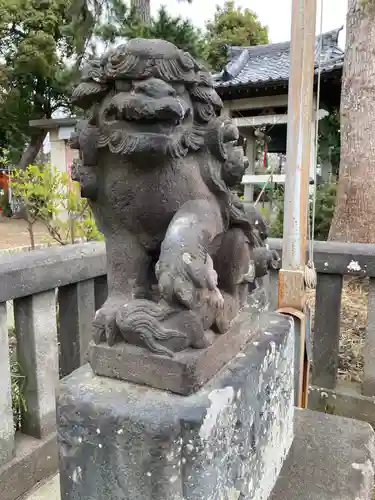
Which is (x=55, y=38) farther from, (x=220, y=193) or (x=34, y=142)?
(x=220, y=193)

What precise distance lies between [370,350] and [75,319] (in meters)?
1.31

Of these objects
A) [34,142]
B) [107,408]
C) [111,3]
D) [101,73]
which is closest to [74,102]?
[101,73]

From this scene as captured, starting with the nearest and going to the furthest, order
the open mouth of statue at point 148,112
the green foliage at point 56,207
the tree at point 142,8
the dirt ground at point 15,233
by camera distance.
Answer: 1. the open mouth of statue at point 148,112
2. the green foliage at point 56,207
3. the tree at point 142,8
4. the dirt ground at point 15,233

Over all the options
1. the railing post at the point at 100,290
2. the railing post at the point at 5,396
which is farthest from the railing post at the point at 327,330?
the railing post at the point at 5,396

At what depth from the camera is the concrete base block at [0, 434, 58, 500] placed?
1576 millimetres

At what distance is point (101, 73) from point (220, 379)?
0.68m

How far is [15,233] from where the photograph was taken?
36.3 feet

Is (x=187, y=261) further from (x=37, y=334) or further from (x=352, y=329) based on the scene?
(x=352, y=329)

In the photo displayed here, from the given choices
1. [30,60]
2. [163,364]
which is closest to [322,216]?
[163,364]

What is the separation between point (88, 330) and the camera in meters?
1.96

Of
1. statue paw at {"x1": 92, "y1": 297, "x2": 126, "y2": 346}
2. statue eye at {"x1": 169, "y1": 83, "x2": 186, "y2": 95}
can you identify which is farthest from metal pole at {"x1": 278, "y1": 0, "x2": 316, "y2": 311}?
statue paw at {"x1": 92, "y1": 297, "x2": 126, "y2": 346}

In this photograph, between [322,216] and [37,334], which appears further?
[322,216]

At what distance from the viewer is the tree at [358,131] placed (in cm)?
370

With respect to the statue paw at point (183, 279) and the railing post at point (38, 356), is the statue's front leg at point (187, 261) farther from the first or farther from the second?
the railing post at point (38, 356)
